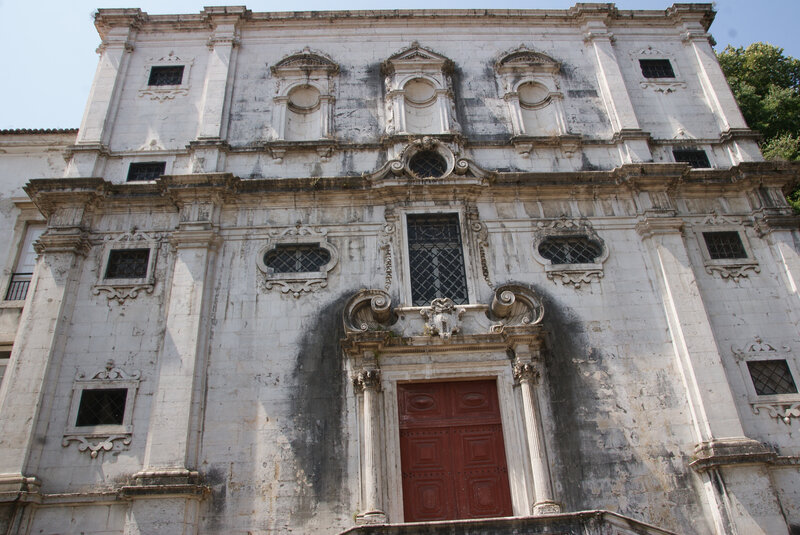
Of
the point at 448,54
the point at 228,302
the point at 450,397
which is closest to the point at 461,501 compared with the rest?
the point at 450,397

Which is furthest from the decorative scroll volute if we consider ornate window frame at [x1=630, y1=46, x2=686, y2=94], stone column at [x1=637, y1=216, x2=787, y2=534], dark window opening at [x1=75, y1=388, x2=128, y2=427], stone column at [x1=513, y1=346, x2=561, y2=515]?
ornate window frame at [x1=630, y1=46, x2=686, y2=94]

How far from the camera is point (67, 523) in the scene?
10383 mm

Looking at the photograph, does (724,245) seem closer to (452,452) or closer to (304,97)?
(452,452)

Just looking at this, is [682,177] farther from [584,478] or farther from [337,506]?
[337,506]

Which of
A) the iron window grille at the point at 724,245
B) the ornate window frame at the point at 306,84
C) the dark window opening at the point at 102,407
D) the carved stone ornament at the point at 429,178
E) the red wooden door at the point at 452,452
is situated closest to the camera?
the red wooden door at the point at 452,452

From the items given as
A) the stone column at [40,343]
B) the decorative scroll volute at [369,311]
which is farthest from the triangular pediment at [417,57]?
the stone column at [40,343]

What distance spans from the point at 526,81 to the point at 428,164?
3.89 m

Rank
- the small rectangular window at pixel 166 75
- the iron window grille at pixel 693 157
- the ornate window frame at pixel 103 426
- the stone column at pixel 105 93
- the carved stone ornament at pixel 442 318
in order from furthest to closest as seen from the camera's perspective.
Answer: the small rectangular window at pixel 166 75 < the iron window grille at pixel 693 157 < the stone column at pixel 105 93 < the carved stone ornament at pixel 442 318 < the ornate window frame at pixel 103 426

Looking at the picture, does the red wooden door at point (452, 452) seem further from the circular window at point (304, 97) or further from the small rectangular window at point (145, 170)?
the circular window at point (304, 97)

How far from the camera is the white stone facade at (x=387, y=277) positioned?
1085cm

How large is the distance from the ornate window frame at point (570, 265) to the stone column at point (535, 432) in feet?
7.00

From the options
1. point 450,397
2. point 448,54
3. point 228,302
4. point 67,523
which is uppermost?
point 448,54

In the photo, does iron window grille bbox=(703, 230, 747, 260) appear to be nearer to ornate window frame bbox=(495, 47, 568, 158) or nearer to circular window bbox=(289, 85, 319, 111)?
ornate window frame bbox=(495, 47, 568, 158)

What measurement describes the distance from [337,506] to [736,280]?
Answer: 9454 millimetres
